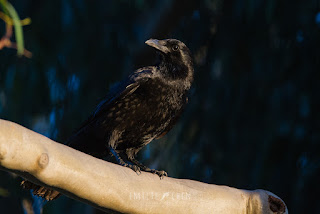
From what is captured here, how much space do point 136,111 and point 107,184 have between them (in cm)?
97

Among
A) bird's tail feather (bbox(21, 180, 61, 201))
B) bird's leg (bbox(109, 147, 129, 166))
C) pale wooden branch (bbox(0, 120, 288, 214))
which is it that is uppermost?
pale wooden branch (bbox(0, 120, 288, 214))

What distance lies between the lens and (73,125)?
4.04 m

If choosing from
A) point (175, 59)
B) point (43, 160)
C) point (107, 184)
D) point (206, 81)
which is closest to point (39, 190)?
point (107, 184)

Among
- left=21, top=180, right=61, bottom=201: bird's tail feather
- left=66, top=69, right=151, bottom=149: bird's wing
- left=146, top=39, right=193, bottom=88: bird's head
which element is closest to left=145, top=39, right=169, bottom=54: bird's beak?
left=146, top=39, right=193, bottom=88: bird's head

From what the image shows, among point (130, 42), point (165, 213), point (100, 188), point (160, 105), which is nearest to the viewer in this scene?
point (100, 188)

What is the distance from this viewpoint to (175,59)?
296cm

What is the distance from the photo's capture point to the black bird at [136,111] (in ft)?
9.09

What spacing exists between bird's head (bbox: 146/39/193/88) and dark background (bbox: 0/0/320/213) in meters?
1.01

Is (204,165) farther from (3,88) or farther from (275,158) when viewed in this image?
(3,88)

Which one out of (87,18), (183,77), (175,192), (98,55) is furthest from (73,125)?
(175,192)

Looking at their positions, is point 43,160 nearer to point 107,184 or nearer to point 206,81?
point 107,184

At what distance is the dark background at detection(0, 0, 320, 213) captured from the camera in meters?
3.71

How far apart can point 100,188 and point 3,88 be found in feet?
8.27

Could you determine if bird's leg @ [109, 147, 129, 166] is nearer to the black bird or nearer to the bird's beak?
the black bird
